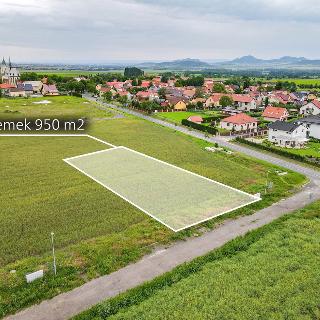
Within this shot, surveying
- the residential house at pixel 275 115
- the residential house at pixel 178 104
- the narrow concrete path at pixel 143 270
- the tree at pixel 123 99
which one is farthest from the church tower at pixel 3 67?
the narrow concrete path at pixel 143 270

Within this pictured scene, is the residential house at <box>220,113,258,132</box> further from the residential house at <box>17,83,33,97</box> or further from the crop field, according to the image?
the residential house at <box>17,83,33,97</box>

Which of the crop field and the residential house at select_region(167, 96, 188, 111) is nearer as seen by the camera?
the crop field

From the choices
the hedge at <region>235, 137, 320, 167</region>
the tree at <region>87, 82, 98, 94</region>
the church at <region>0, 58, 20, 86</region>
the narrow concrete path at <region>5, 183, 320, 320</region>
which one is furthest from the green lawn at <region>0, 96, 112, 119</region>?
the church at <region>0, 58, 20, 86</region>

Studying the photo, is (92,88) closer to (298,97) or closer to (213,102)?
(213,102)

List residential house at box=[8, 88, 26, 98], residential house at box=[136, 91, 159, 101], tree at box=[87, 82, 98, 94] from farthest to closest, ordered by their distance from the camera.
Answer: tree at box=[87, 82, 98, 94] → residential house at box=[8, 88, 26, 98] → residential house at box=[136, 91, 159, 101]

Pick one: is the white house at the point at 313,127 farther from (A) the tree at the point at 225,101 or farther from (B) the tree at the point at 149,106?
(B) the tree at the point at 149,106

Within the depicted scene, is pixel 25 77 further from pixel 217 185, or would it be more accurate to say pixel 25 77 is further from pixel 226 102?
pixel 217 185

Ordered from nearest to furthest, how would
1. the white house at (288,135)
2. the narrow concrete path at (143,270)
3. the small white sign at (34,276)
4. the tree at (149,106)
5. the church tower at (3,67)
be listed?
1. the narrow concrete path at (143,270)
2. the small white sign at (34,276)
3. the white house at (288,135)
4. the tree at (149,106)
5. the church tower at (3,67)
